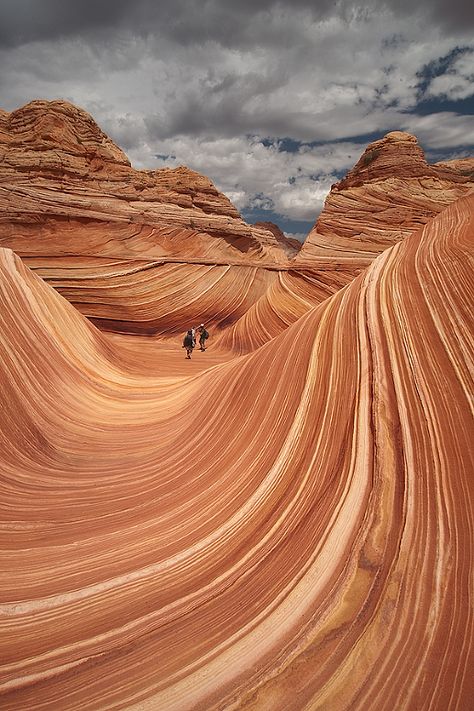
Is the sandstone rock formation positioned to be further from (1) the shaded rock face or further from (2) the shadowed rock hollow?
(2) the shadowed rock hollow

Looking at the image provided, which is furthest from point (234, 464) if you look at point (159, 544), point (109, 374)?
point (109, 374)

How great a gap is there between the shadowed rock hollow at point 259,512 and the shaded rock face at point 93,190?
27.3 ft

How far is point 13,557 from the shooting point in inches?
84.5

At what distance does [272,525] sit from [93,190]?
14491mm

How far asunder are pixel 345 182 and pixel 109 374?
15.8 meters

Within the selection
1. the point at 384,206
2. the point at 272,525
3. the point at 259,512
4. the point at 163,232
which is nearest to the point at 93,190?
the point at 163,232

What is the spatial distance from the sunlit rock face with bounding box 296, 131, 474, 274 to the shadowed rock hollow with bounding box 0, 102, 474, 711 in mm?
7739

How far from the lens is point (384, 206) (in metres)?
12.9

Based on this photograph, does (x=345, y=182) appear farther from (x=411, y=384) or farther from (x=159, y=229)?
(x=411, y=384)

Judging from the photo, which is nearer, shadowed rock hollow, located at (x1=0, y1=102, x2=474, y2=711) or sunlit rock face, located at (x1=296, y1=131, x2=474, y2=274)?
shadowed rock hollow, located at (x1=0, y1=102, x2=474, y2=711)

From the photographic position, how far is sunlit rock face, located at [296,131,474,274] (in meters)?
12.0

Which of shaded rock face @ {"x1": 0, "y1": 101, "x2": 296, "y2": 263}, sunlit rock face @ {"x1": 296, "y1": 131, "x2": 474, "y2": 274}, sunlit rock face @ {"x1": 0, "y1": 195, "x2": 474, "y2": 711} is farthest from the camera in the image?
shaded rock face @ {"x1": 0, "y1": 101, "x2": 296, "y2": 263}

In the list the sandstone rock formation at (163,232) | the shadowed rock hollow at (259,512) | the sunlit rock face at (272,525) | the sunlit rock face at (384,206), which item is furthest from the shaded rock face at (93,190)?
the sunlit rock face at (272,525)

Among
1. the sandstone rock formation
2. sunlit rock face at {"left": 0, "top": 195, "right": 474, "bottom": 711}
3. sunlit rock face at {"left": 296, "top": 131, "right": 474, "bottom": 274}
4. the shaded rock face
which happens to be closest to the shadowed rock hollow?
sunlit rock face at {"left": 0, "top": 195, "right": 474, "bottom": 711}
